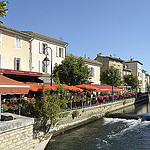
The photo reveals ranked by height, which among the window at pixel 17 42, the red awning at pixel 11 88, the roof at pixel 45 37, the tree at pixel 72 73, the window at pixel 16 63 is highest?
the roof at pixel 45 37

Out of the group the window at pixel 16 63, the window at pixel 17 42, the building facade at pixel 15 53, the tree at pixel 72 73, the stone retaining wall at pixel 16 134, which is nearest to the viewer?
the stone retaining wall at pixel 16 134

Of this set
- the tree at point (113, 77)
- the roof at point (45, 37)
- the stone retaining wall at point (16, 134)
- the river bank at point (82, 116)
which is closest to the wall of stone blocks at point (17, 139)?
the stone retaining wall at point (16, 134)

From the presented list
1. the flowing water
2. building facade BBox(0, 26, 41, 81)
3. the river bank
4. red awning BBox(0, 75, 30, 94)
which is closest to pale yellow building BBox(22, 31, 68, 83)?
building facade BBox(0, 26, 41, 81)

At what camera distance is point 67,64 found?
20.4m

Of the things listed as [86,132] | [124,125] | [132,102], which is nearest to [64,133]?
[86,132]

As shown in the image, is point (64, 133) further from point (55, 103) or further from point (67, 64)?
point (67, 64)

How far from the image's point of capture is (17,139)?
262 inches

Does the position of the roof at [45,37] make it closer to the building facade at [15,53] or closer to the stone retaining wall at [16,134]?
the building facade at [15,53]

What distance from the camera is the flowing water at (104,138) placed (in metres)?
10.9

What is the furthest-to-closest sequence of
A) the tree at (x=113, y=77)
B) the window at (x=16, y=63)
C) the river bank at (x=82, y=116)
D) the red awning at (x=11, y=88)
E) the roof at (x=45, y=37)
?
the tree at (x=113, y=77)
the roof at (x=45, y=37)
the window at (x=16, y=63)
the river bank at (x=82, y=116)
the red awning at (x=11, y=88)

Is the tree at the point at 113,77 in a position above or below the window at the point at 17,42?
below

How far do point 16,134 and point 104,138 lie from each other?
7.78 m

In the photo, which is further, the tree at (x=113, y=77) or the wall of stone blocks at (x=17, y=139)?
the tree at (x=113, y=77)

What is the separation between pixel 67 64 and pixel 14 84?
Result: 1344 centimetres
